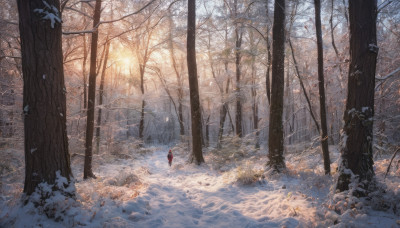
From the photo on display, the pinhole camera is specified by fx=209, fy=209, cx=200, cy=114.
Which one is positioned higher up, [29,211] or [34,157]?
[34,157]

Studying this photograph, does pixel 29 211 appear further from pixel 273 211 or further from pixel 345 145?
pixel 345 145

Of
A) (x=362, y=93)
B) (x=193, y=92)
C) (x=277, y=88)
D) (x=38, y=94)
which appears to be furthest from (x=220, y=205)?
(x=193, y=92)

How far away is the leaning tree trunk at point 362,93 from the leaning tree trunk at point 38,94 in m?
5.09

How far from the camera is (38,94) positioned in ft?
10.7

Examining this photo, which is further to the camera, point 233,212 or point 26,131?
point 233,212

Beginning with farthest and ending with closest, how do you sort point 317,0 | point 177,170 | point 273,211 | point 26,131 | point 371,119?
point 177,170 → point 317,0 → point 273,211 → point 371,119 → point 26,131

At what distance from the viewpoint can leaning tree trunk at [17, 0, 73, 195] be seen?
10.7ft

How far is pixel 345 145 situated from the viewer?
12.6ft

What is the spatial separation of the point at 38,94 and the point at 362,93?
17.8 feet

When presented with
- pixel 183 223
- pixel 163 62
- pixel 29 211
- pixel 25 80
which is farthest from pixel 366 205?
pixel 163 62

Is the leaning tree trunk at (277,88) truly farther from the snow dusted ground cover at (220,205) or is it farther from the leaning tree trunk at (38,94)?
the leaning tree trunk at (38,94)

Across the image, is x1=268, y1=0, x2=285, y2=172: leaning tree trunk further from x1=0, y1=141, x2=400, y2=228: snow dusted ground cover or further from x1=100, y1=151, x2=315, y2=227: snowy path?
x1=100, y1=151, x2=315, y2=227: snowy path

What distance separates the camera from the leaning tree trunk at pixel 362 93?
367cm

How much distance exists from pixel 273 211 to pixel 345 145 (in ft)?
6.18
